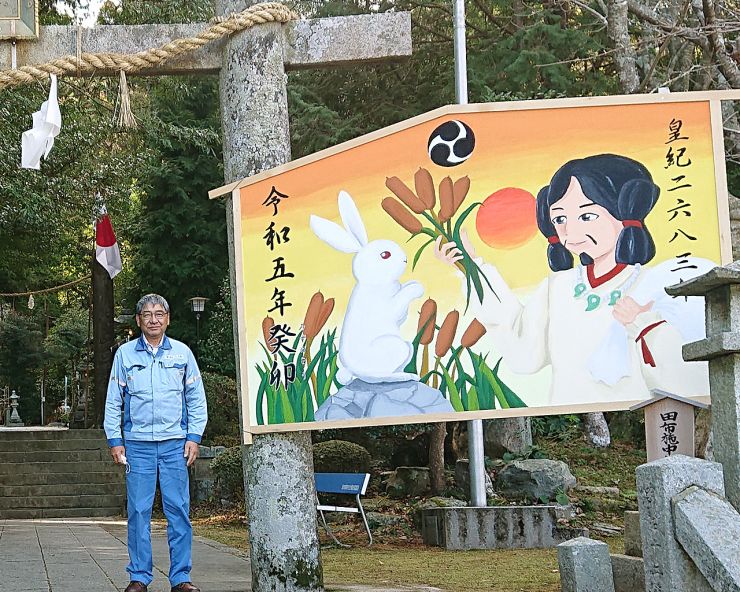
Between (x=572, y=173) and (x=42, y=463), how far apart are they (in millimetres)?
14363

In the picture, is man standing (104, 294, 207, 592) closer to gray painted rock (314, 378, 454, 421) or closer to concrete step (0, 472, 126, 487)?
gray painted rock (314, 378, 454, 421)

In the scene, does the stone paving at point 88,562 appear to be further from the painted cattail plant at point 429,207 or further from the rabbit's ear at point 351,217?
the painted cattail plant at point 429,207

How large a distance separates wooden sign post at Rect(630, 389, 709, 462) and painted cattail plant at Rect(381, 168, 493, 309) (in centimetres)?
146

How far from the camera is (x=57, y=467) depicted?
711 inches

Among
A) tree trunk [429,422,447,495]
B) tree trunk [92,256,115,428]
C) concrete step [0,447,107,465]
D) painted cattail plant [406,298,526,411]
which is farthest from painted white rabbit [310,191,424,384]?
tree trunk [92,256,115,428]

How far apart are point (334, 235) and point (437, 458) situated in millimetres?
7953

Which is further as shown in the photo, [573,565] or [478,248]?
[478,248]

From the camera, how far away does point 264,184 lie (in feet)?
20.5

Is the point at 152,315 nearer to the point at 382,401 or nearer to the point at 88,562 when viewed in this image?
the point at 382,401

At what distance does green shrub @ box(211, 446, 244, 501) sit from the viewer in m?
14.3

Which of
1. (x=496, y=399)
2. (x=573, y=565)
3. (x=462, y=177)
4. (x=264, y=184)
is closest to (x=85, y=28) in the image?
(x=264, y=184)

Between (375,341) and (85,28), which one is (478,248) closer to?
(375,341)

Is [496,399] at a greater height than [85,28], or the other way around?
[85,28]

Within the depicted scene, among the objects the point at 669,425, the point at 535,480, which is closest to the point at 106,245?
the point at 535,480
